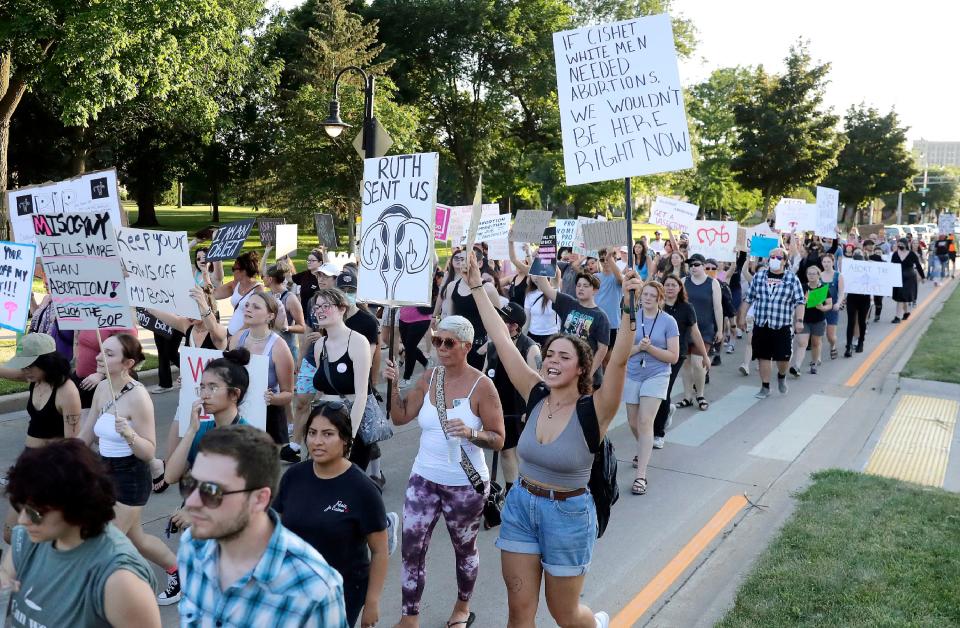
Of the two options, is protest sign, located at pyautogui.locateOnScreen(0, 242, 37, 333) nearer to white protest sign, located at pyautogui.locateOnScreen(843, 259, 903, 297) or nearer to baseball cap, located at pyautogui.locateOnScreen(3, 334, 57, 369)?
baseball cap, located at pyautogui.locateOnScreen(3, 334, 57, 369)

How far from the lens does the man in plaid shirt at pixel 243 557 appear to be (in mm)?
2254

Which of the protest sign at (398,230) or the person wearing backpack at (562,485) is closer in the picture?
the person wearing backpack at (562,485)

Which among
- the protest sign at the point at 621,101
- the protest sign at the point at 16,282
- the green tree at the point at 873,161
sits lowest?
the protest sign at the point at 16,282

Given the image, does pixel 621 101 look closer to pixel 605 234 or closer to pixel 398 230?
pixel 605 234

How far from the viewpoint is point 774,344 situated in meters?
10.4

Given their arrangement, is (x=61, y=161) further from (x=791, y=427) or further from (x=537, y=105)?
(x=791, y=427)

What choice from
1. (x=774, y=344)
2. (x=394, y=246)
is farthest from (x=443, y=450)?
(x=774, y=344)

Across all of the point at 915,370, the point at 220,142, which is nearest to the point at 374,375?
the point at 915,370

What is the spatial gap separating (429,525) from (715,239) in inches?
397

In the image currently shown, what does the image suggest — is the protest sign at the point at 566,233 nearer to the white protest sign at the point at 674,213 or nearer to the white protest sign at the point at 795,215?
the white protest sign at the point at 674,213

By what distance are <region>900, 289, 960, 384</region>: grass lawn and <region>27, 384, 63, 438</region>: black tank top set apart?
11062 millimetres

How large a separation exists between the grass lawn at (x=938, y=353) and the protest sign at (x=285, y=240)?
9107mm

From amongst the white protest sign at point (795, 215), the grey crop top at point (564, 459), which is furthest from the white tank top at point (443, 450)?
the white protest sign at point (795, 215)

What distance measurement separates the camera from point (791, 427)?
29.6 feet
